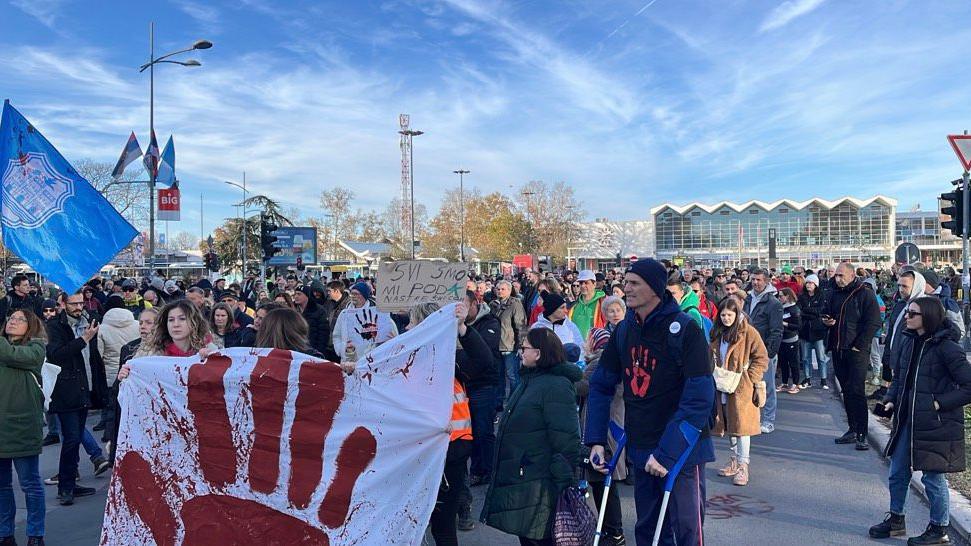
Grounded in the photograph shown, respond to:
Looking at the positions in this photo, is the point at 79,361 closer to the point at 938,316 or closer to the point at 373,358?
the point at 373,358

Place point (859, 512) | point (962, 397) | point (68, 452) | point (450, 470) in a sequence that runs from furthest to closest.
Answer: point (68, 452) < point (859, 512) < point (962, 397) < point (450, 470)

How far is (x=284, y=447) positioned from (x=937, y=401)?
4.59 meters

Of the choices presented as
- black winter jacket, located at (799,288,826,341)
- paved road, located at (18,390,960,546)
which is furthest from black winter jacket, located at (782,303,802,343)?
paved road, located at (18,390,960,546)

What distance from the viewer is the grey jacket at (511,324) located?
10.4 m

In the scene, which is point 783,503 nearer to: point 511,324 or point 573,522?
point 573,522

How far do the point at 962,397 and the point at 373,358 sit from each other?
4136 millimetres

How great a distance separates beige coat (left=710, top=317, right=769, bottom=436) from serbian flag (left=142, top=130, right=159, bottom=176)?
18629 mm

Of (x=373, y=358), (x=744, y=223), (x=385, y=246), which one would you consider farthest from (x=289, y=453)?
(x=744, y=223)

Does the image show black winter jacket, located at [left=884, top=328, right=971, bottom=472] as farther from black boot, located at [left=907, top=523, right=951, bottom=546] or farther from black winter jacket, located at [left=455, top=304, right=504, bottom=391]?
black winter jacket, located at [left=455, top=304, right=504, bottom=391]

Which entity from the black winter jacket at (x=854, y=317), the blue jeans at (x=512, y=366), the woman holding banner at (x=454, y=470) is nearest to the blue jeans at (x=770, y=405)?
the black winter jacket at (x=854, y=317)

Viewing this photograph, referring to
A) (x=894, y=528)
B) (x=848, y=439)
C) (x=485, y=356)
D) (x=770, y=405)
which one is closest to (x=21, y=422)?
(x=485, y=356)

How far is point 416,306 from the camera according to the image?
5633mm

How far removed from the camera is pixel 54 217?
602 centimetres

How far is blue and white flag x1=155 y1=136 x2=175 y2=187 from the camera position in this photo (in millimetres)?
23125
